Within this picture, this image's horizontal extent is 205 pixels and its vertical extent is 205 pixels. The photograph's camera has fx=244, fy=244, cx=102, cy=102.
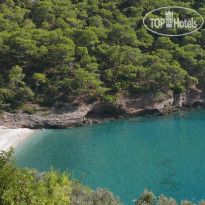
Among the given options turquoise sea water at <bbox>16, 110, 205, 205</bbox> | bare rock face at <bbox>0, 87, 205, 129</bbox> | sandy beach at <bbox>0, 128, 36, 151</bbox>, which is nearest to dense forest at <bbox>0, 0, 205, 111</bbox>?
bare rock face at <bbox>0, 87, 205, 129</bbox>

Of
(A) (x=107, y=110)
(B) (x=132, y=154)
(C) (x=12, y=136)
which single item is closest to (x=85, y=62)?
(A) (x=107, y=110)

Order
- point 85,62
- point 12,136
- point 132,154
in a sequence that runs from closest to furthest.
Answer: point 132,154 < point 12,136 < point 85,62

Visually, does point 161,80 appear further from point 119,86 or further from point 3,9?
point 3,9

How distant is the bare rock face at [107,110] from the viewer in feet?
145

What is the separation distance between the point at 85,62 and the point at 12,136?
21087mm

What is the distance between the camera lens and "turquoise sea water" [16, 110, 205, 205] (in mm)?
24516

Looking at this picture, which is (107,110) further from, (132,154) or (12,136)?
(12,136)

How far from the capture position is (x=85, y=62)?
50.8 metres

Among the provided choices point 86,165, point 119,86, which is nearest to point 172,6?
point 119,86

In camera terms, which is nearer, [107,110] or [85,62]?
[107,110]

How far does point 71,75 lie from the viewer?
168ft

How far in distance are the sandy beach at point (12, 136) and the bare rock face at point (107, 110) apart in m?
1.92

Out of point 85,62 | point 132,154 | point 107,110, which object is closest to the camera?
point 132,154

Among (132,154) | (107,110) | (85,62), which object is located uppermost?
(85,62)
